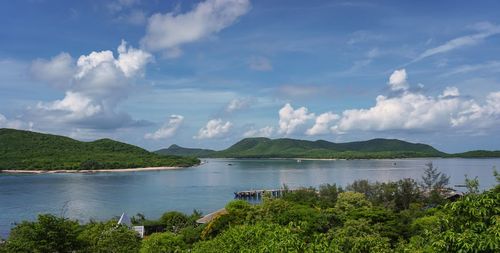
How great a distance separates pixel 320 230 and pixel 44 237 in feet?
53.9

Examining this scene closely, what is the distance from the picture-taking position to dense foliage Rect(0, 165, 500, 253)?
20.5ft

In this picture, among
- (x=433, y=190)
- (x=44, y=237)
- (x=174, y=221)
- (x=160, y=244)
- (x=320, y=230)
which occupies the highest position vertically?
(x=44, y=237)

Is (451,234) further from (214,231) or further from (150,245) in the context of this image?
(214,231)

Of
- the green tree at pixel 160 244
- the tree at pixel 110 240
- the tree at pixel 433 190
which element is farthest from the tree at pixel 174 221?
the tree at pixel 433 190

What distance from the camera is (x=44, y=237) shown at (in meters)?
17.1

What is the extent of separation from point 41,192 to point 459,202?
72.4 m

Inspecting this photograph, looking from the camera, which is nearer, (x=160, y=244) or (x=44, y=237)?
(x=44, y=237)

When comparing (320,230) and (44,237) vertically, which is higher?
(44,237)

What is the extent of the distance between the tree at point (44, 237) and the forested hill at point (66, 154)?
11083 cm

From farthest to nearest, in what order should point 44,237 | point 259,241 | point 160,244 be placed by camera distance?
point 160,244 < point 44,237 < point 259,241

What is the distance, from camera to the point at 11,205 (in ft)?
178

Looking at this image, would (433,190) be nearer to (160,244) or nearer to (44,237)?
(160,244)

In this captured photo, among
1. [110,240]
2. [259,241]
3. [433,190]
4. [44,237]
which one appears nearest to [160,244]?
[110,240]

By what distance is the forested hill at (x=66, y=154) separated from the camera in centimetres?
12269
